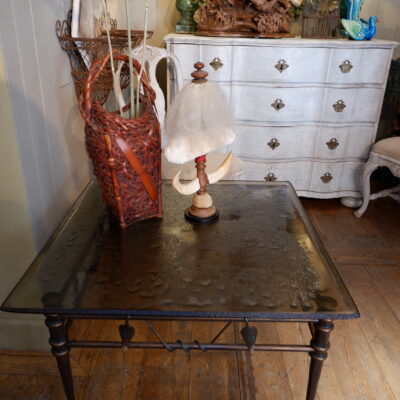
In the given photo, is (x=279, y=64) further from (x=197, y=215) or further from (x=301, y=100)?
(x=197, y=215)

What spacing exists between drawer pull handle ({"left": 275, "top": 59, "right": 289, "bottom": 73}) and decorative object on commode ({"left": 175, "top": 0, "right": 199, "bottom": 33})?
573mm

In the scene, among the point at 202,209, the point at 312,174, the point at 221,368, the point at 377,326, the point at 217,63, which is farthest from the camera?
the point at 312,174

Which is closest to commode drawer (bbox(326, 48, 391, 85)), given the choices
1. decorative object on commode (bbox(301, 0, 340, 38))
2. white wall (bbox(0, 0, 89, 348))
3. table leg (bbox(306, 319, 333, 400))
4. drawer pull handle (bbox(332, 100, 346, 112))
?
drawer pull handle (bbox(332, 100, 346, 112))

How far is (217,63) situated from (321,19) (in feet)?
2.34

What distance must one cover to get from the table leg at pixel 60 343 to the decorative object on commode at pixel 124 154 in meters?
0.33

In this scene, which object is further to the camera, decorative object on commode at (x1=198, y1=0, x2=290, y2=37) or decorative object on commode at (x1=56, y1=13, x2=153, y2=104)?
decorative object on commode at (x1=198, y1=0, x2=290, y2=37)

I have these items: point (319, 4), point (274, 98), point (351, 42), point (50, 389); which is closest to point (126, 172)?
point (50, 389)

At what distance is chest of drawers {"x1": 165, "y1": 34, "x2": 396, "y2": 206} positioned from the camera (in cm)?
223

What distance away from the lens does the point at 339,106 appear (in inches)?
93.7

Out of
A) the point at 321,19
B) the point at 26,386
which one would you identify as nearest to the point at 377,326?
the point at 26,386

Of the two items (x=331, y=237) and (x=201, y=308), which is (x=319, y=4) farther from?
(x=201, y=308)

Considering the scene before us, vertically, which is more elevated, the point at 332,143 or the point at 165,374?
the point at 332,143

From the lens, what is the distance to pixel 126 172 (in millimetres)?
1062

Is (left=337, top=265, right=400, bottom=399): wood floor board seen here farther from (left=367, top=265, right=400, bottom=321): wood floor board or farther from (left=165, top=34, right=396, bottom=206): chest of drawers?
(left=165, top=34, right=396, bottom=206): chest of drawers
